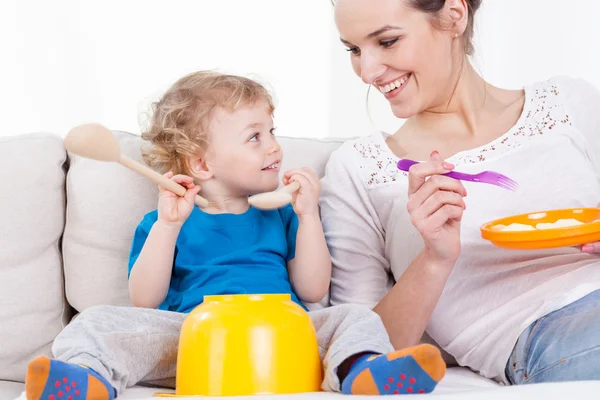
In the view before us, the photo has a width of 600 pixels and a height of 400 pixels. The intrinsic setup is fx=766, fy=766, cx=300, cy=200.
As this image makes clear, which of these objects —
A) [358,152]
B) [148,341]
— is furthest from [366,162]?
[148,341]

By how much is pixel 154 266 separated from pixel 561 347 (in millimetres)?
745

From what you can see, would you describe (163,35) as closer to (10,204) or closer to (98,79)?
(98,79)

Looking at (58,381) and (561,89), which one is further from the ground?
(561,89)

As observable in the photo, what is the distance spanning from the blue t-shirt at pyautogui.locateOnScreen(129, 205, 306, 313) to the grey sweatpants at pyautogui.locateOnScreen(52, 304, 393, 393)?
11 centimetres

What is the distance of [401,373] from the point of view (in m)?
1.00

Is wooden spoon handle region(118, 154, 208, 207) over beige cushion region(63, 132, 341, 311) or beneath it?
over

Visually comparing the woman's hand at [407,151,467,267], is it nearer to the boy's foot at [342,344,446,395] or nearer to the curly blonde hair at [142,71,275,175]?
the boy's foot at [342,344,446,395]

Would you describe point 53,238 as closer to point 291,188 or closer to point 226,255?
point 226,255

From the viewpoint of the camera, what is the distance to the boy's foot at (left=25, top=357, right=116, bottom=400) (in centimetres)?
96

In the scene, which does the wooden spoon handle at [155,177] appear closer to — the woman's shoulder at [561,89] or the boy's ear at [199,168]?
the boy's ear at [199,168]

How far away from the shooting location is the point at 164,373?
1328 millimetres

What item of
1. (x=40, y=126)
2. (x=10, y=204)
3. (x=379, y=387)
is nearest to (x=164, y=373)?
(x=379, y=387)

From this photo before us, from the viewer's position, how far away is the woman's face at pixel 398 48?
58.6 inches

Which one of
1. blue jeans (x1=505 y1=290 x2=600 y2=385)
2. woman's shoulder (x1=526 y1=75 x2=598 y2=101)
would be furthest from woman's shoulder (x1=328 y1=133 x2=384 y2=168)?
blue jeans (x1=505 y1=290 x2=600 y2=385)
